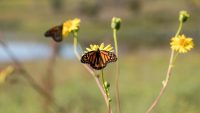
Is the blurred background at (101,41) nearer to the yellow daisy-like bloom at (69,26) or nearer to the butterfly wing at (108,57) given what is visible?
the yellow daisy-like bloom at (69,26)

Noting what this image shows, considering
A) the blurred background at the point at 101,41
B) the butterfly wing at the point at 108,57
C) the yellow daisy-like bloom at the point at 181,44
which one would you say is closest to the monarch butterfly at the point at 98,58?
the butterfly wing at the point at 108,57

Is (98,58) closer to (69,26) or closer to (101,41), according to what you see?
(69,26)

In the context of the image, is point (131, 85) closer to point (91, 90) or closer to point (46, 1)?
point (91, 90)

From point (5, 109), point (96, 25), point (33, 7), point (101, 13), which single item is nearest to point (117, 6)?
point (101, 13)

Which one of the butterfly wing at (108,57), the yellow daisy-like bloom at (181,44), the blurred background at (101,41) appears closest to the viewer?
the butterfly wing at (108,57)

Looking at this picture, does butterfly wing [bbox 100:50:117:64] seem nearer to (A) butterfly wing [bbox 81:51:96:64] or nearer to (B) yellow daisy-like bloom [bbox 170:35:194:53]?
(A) butterfly wing [bbox 81:51:96:64]

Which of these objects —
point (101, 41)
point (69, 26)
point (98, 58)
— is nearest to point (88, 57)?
point (98, 58)
